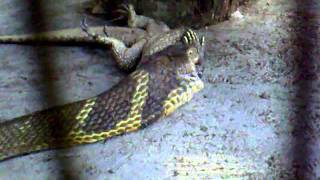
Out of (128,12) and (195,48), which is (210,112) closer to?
(195,48)

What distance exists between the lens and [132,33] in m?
3.18

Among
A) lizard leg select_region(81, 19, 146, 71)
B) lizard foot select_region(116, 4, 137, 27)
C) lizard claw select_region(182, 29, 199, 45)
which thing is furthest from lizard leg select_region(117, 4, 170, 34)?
lizard claw select_region(182, 29, 199, 45)

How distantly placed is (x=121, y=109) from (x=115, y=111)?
25 millimetres

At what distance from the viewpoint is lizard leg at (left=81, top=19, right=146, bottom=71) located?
2.88 metres

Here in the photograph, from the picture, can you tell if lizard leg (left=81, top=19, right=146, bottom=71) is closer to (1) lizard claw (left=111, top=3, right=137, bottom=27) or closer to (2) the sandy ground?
(2) the sandy ground

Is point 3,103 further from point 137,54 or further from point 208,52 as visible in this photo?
point 208,52

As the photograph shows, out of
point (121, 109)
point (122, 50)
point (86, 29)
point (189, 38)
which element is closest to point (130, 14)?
point (86, 29)

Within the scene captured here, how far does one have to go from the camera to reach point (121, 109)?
92.0 inches

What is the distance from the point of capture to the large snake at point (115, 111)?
2191 mm

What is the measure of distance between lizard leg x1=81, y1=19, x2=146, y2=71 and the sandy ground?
0.05 meters

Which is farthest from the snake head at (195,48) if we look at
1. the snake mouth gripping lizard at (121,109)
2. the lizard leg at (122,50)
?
the lizard leg at (122,50)

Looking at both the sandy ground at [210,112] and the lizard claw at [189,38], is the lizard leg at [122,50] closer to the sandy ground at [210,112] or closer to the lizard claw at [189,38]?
the sandy ground at [210,112]

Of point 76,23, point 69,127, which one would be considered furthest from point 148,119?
point 76,23

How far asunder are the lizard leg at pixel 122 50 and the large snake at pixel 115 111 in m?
0.28
